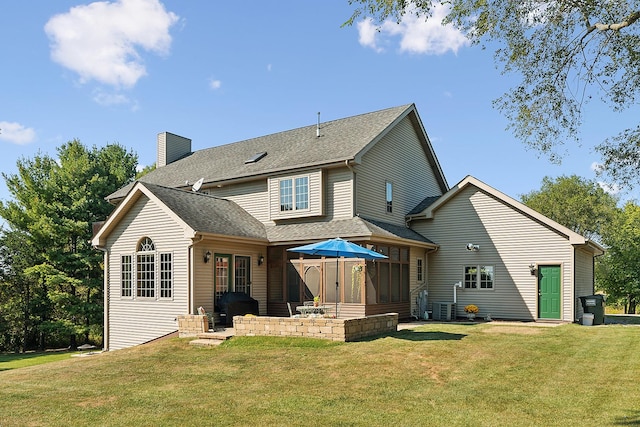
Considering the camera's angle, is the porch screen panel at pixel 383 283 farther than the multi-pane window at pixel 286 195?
No

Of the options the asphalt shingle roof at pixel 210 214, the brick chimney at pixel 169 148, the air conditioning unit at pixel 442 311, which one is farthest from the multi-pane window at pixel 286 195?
the brick chimney at pixel 169 148

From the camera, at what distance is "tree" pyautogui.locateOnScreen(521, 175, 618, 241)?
4456 cm

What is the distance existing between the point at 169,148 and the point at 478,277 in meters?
17.9

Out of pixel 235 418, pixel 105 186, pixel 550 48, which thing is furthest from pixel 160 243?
pixel 105 186

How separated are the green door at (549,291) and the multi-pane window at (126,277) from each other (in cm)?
1461

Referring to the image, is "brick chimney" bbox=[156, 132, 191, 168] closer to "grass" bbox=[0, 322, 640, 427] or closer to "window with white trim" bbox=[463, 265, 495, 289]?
"window with white trim" bbox=[463, 265, 495, 289]

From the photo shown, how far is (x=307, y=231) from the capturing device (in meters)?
18.6

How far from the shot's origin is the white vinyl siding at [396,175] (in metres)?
19.2

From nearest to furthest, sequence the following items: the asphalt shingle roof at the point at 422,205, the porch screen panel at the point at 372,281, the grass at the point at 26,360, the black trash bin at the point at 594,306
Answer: the porch screen panel at the point at 372,281 < the black trash bin at the point at 594,306 < the grass at the point at 26,360 < the asphalt shingle roof at the point at 422,205

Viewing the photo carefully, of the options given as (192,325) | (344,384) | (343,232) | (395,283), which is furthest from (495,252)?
(344,384)

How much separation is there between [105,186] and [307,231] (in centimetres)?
1899

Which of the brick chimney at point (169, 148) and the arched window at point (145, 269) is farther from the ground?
the brick chimney at point (169, 148)

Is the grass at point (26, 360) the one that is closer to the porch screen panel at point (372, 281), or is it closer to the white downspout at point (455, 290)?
the porch screen panel at point (372, 281)

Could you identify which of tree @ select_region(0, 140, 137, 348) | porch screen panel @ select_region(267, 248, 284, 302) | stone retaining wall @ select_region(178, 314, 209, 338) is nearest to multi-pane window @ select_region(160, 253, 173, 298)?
stone retaining wall @ select_region(178, 314, 209, 338)
